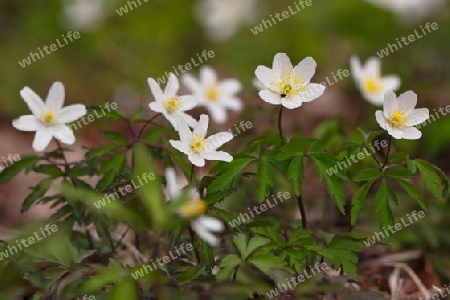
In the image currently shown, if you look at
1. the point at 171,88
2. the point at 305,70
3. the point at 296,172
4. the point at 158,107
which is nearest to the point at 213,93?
the point at 171,88

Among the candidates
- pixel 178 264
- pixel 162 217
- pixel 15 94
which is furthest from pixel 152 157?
pixel 15 94

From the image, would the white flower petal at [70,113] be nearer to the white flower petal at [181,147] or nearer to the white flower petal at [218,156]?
the white flower petal at [181,147]

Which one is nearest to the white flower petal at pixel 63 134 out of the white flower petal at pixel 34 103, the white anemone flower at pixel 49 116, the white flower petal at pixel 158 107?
the white anemone flower at pixel 49 116

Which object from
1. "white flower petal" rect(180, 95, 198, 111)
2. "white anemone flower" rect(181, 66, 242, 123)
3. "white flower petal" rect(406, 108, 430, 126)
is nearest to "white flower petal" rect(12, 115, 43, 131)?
"white flower petal" rect(180, 95, 198, 111)

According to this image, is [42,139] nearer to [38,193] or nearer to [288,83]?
[38,193]

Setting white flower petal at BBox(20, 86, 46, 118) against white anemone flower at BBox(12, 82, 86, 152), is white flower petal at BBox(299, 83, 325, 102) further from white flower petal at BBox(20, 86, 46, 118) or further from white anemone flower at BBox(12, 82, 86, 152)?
white flower petal at BBox(20, 86, 46, 118)

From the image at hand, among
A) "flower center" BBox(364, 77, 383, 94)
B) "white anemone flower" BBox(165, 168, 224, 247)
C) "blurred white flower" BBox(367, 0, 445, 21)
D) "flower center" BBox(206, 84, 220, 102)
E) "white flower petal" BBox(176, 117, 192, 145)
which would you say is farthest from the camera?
"blurred white flower" BBox(367, 0, 445, 21)
